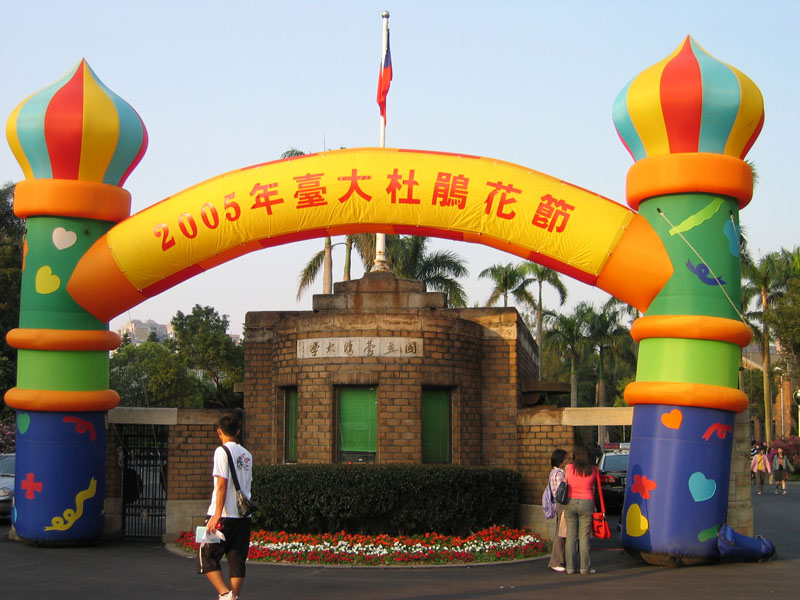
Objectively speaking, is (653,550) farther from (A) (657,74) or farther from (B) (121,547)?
(B) (121,547)

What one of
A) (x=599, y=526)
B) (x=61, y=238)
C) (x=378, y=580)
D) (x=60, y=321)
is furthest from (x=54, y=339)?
(x=599, y=526)

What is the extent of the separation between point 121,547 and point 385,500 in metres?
4.00

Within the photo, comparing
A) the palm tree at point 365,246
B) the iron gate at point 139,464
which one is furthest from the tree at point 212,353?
the iron gate at point 139,464

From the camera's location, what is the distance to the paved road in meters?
9.70

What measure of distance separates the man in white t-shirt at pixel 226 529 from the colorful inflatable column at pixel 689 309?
5.51 metres

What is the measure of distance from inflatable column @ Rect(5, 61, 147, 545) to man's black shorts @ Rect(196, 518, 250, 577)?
6018mm

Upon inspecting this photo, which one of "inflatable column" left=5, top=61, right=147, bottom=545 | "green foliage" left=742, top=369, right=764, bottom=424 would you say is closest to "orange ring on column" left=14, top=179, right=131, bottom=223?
"inflatable column" left=5, top=61, right=147, bottom=545

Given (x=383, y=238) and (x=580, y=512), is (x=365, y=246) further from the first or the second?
(x=580, y=512)

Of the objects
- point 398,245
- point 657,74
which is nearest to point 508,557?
point 657,74

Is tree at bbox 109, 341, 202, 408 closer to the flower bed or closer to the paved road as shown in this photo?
the flower bed

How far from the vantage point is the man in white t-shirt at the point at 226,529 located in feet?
26.1

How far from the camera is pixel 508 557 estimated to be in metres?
12.4

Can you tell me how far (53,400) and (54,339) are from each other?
2.79 ft

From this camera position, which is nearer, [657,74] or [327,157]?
[657,74]
